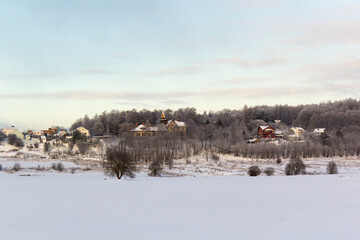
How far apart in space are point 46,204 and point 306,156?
3140 inches

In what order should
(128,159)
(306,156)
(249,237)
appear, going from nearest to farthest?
(249,237)
(128,159)
(306,156)

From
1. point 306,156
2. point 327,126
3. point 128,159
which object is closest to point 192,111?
point 327,126

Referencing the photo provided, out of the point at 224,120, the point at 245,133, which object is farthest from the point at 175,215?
the point at 224,120

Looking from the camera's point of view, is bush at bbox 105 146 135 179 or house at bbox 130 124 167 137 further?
house at bbox 130 124 167 137

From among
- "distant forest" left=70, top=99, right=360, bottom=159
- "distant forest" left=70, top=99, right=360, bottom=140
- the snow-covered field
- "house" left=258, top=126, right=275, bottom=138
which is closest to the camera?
the snow-covered field

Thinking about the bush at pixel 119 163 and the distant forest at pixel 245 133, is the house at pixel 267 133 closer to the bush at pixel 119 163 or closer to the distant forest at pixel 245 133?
the distant forest at pixel 245 133

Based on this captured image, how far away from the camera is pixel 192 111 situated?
188 m

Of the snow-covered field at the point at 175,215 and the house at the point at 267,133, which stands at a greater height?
the house at the point at 267,133

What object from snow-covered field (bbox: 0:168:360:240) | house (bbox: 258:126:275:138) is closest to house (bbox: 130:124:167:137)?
house (bbox: 258:126:275:138)

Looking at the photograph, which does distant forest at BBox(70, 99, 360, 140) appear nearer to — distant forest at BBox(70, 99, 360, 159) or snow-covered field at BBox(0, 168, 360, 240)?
distant forest at BBox(70, 99, 360, 159)

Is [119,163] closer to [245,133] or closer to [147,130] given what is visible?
[147,130]

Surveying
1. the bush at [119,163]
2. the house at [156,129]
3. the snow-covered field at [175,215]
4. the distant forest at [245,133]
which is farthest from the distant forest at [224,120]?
the snow-covered field at [175,215]

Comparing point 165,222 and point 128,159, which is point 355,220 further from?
point 128,159

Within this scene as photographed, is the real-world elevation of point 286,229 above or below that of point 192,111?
below
